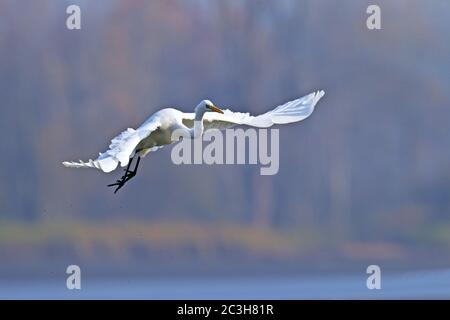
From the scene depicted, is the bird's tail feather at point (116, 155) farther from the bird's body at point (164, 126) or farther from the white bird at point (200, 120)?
Answer: the bird's body at point (164, 126)

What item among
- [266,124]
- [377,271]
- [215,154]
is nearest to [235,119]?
[266,124]

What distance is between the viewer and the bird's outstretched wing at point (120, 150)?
10883 mm

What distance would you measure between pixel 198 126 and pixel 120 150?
2.18 m

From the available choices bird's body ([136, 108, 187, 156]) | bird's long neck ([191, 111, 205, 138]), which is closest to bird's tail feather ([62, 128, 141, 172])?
bird's body ([136, 108, 187, 156])

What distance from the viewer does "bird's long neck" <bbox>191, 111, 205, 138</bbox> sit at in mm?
13867

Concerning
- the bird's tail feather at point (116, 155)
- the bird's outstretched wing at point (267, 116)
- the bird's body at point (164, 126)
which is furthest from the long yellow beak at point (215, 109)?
the bird's tail feather at point (116, 155)

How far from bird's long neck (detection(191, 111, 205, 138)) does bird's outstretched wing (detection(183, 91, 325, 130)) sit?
0.35 meters

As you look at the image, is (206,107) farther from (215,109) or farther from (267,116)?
(267,116)

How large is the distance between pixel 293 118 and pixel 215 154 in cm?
295

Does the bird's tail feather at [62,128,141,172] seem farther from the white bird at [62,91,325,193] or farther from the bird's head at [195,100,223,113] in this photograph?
the bird's head at [195,100,223,113]

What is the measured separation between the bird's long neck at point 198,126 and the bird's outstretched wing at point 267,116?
35cm

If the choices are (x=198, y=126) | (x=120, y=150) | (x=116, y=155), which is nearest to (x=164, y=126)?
(x=198, y=126)
